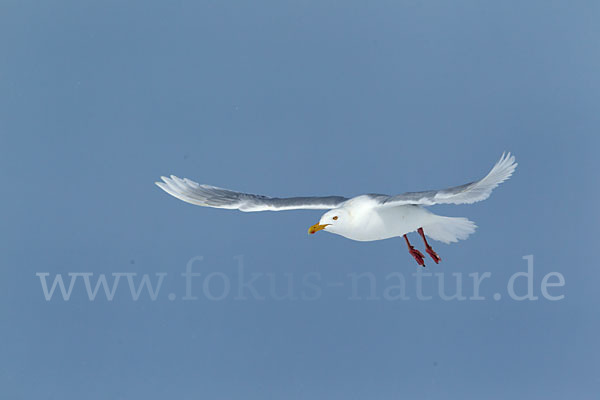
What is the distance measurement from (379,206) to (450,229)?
1.37m

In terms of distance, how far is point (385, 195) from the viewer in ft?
30.6

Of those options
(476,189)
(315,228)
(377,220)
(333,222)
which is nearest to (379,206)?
(377,220)

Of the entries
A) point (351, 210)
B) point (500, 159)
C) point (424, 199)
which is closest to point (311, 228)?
point (351, 210)

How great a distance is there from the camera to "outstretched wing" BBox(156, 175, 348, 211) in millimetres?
9852

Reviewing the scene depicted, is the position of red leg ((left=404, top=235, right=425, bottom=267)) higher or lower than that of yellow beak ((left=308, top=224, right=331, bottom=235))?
higher

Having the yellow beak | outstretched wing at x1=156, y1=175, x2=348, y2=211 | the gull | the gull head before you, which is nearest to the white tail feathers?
the gull

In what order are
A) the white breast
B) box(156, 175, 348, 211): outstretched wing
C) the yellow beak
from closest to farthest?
the yellow beak, the white breast, box(156, 175, 348, 211): outstretched wing

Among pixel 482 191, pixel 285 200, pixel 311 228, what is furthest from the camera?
pixel 285 200

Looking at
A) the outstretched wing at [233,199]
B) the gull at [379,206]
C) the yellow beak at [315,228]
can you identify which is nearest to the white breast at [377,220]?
the gull at [379,206]

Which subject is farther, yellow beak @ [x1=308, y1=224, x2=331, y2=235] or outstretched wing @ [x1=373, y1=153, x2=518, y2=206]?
yellow beak @ [x1=308, y1=224, x2=331, y2=235]

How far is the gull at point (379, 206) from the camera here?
8500 millimetres

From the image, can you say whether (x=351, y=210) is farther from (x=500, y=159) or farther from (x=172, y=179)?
(x=172, y=179)

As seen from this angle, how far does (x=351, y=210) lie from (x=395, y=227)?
1.47ft

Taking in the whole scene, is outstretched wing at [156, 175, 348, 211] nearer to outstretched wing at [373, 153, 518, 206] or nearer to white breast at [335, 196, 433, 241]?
white breast at [335, 196, 433, 241]
